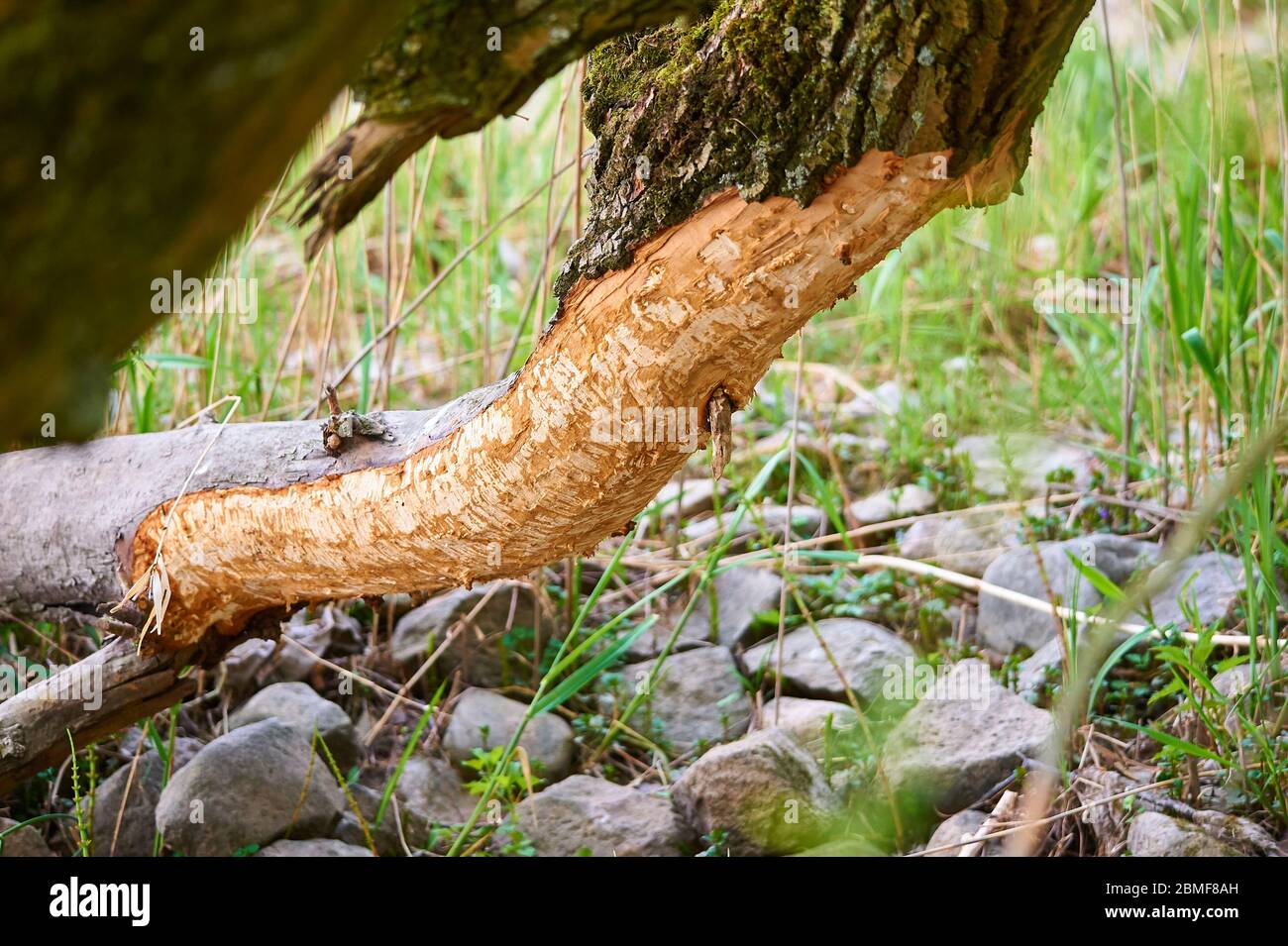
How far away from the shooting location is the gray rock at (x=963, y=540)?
102 inches

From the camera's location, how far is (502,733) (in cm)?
225

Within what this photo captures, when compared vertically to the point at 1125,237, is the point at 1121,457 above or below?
below

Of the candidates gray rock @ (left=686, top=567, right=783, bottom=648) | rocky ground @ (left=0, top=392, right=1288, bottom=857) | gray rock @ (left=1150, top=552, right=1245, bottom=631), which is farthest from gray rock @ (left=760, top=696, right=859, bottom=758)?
gray rock @ (left=1150, top=552, right=1245, bottom=631)

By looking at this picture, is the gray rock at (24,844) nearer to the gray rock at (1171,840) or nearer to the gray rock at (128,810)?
the gray rock at (128,810)

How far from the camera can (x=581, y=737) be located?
2.29 m

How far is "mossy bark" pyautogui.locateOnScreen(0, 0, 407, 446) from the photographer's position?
40cm

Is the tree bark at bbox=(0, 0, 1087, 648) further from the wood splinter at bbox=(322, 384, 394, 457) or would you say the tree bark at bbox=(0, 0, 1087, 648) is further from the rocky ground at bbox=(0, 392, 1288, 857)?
the rocky ground at bbox=(0, 392, 1288, 857)

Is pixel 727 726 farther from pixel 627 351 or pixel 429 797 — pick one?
pixel 627 351

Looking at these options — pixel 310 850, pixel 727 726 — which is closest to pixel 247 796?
pixel 310 850

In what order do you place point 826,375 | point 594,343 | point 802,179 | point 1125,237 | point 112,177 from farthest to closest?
1. point 826,375
2. point 1125,237
3. point 594,343
4. point 802,179
5. point 112,177

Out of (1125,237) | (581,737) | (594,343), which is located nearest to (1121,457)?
(1125,237)

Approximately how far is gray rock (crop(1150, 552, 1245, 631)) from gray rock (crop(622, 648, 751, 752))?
875mm
